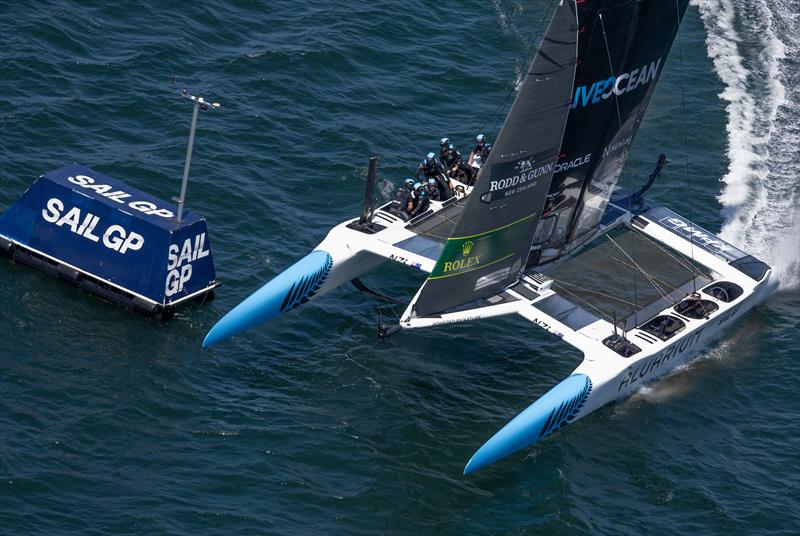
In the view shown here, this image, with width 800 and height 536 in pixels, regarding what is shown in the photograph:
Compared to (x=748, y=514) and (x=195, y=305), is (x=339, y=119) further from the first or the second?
(x=748, y=514)

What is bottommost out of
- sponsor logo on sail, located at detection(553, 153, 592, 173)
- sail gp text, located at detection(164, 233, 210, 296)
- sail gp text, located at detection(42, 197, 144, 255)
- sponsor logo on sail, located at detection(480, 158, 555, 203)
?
sail gp text, located at detection(164, 233, 210, 296)

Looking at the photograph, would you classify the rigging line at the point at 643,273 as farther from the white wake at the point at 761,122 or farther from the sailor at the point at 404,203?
the sailor at the point at 404,203

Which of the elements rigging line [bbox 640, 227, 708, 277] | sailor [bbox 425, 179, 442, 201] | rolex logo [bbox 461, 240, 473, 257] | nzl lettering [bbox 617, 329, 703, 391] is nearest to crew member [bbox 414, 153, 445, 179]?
sailor [bbox 425, 179, 442, 201]

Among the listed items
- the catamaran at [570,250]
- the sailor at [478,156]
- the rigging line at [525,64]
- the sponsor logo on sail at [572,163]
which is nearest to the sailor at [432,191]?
the catamaran at [570,250]

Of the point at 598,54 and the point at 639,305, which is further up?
the point at 598,54

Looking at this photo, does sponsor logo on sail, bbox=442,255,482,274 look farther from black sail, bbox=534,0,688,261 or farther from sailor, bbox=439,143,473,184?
sailor, bbox=439,143,473,184

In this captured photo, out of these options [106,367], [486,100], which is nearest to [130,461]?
[106,367]
